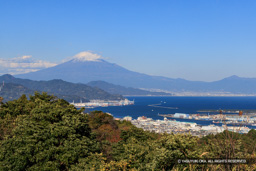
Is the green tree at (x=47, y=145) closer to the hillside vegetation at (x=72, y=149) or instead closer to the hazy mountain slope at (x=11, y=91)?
the hillside vegetation at (x=72, y=149)

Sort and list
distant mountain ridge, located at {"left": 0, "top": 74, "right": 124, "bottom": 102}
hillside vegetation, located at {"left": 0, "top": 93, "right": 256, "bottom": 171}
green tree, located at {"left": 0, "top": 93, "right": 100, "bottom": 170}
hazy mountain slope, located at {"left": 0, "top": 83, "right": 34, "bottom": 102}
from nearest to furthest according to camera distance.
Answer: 1. hillside vegetation, located at {"left": 0, "top": 93, "right": 256, "bottom": 171}
2. green tree, located at {"left": 0, "top": 93, "right": 100, "bottom": 170}
3. hazy mountain slope, located at {"left": 0, "top": 83, "right": 34, "bottom": 102}
4. distant mountain ridge, located at {"left": 0, "top": 74, "right": 124, "bottom": 102}

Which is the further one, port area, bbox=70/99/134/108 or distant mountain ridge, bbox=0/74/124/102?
distant mountain ridge, bbox=0/74/124/102

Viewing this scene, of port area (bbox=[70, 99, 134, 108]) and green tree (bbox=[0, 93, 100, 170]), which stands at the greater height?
green tree (bbox=[0, 93, 100, 170])

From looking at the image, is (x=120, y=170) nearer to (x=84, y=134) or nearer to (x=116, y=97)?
(x=84, y=134)

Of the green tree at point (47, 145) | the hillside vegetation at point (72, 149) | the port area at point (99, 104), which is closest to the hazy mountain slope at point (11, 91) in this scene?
the port area at point (99, 104)

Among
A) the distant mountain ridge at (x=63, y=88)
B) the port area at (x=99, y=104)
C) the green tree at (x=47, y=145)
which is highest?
the distant mountain ridge at (x=63, y=88)

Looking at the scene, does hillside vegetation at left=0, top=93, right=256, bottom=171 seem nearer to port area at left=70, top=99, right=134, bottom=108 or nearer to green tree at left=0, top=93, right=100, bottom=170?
green tree at left=0, top=93, right=100, bottom=170

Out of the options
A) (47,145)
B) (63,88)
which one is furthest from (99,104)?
(47,145)

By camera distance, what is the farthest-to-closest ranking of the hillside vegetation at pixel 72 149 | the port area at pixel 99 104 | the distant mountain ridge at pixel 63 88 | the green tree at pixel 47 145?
the distant mountain ridge at pixel 63 88
the port area at pixel 99 104
the green tree at pixel 47 145
the hillside vegetation at pixel 72 149

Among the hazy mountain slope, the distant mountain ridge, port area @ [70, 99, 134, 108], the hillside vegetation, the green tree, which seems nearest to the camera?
the hillside vegetation

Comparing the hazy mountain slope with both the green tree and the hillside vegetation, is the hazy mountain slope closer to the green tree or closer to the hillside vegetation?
the hillside vegetation

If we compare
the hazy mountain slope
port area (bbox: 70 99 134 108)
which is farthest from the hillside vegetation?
port area (bbox: 70 99 134 108)

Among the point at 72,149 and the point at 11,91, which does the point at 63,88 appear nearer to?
the point at 11,91

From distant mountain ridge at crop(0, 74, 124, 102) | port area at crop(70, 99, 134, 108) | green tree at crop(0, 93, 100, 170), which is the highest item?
distant mountain ridge at crop(0, 74, 124, 102)
